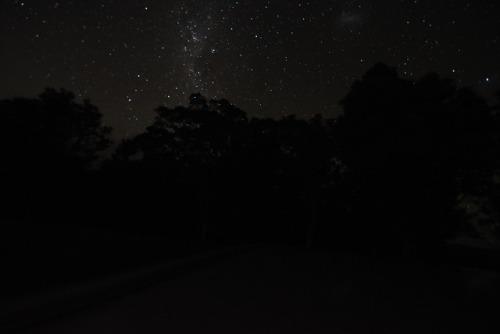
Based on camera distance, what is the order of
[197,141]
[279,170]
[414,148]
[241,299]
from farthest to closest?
1. [279,170]
2. [197,141]
3. [414,148]
4. [241,299]

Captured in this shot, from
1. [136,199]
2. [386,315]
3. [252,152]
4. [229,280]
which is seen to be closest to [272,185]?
[252,152]

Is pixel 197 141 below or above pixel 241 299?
above

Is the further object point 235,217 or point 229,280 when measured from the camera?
point 235,217

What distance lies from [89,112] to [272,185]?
14489mm

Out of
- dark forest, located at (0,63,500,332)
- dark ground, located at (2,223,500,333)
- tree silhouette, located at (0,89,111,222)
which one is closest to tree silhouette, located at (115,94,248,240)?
dark forest, located at (0,63,500,332)

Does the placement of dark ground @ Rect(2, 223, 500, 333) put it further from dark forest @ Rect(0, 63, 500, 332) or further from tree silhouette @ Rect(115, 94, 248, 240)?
tree silhouette @ Rect(115, 94, 248, 240)

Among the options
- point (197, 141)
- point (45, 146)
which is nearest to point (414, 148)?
point (197, 141)

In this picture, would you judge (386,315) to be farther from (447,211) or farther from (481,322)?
(447,211)

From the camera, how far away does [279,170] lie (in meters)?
32.8

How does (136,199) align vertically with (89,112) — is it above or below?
below

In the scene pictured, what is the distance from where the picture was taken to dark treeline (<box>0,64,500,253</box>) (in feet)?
66.1

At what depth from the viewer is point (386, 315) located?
706 cm

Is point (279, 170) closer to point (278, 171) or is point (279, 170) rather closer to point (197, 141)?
point (278, 171)

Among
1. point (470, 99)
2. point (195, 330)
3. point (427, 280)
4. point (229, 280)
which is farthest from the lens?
point (470, 99)
